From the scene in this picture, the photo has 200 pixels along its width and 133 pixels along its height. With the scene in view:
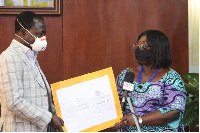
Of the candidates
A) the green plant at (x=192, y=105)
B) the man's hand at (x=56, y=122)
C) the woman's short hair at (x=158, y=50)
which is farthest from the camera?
the green plant at (x=192, y=105)

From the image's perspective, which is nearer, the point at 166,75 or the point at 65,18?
the point at 166,75

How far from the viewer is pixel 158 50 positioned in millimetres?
2271

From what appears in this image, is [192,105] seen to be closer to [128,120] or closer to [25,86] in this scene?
[128,120]

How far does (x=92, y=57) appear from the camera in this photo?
130 inches

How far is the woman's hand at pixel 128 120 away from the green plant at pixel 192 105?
1.17m

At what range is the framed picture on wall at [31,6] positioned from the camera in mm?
3180

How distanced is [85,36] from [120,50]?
1.24ft

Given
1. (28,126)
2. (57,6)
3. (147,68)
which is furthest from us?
(57,6)

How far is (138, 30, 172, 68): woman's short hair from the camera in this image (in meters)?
2.27

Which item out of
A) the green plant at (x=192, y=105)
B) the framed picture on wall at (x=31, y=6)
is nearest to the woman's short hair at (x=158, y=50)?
the green plant at (x=192, y=105)

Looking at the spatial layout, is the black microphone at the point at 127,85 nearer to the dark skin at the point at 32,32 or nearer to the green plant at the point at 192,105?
the dark skin at the point at 32,32

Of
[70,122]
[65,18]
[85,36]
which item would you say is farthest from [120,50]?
[70,122]

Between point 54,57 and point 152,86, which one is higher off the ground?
point 54,57

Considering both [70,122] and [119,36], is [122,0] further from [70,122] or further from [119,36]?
[70,122]
